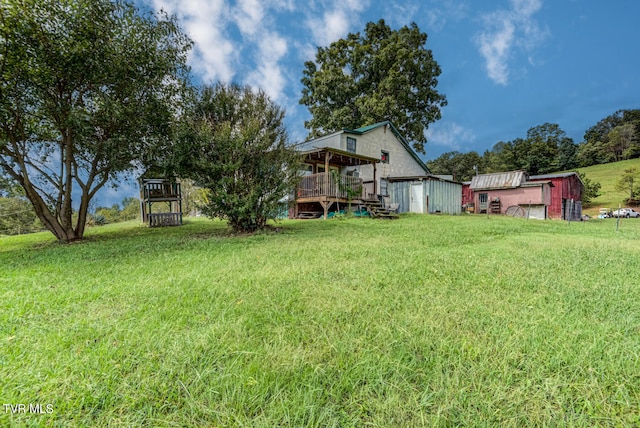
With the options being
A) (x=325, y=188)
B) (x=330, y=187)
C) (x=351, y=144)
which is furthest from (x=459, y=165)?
(x=325, y=188)

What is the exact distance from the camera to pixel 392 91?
80.5ft

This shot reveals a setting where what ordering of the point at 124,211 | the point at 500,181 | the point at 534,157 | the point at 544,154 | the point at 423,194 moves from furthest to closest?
the point at 544,154
the point at 534,157
the point at 124,211
the point at 500,181
the point at 423,194

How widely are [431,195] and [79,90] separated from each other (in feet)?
53.4

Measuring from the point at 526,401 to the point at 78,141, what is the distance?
11.4 m

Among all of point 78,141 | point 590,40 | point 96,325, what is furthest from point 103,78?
point 590,40

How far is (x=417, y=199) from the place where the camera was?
16.3m

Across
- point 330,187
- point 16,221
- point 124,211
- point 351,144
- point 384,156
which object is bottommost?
point 16,221

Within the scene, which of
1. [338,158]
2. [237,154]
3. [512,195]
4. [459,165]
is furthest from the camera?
[459,165]

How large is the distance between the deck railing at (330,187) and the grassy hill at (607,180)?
107 feet

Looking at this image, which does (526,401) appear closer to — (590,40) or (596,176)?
(596,176)

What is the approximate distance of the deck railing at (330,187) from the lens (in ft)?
40.9

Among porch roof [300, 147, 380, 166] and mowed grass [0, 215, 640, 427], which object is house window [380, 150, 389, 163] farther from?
mowed grass [0, 215, 640, 427]

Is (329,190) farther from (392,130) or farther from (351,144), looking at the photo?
(392,130)

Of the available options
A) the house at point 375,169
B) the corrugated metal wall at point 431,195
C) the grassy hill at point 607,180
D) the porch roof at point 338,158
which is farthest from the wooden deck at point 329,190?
the grassy hill at point 607,180
